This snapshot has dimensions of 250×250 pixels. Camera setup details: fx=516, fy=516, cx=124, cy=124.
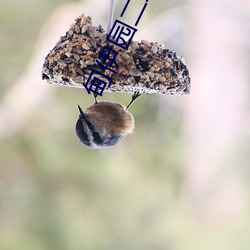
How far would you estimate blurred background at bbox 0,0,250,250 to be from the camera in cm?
287

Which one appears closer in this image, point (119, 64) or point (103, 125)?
point (119, 64)

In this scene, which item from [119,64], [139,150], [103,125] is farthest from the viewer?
[139,150]

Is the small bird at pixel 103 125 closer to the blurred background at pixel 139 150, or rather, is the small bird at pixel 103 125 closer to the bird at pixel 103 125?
the bird at pixel 103 125

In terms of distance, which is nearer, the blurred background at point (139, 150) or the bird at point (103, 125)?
the bird at point (103, 125)

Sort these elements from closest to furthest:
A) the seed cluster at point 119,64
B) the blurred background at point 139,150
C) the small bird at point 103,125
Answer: the seed cluster at point 119,64, the small bird at point 103,125, the blurred background at point 139,150

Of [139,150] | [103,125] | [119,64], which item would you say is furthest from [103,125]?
[139,150]

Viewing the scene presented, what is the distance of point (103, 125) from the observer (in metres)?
1.23

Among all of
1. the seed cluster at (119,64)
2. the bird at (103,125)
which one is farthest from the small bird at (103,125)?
the seed cluster at (119,64)

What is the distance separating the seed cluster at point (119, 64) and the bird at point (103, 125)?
137mm

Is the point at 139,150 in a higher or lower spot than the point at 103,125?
higher

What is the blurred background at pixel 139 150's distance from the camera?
2.87 m

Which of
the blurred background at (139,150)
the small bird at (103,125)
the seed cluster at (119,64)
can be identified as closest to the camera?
the seed cluster at (119,64)

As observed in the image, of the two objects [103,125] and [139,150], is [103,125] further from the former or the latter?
[139,150]

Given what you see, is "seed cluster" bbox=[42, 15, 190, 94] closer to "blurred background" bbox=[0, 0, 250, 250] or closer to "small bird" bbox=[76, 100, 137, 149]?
"small bird" bbox=[76, 100, 137, 149]
